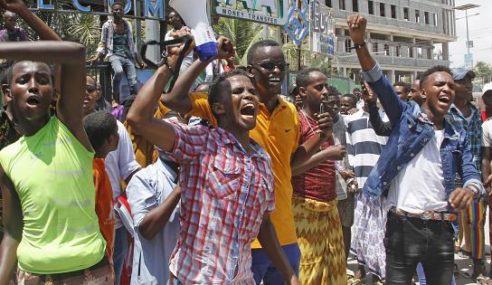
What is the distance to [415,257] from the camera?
11.1 feet

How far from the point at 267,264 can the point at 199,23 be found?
1.44 meters

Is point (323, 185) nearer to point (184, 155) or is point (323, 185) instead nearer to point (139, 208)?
point (139, 208)

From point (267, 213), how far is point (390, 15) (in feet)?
164

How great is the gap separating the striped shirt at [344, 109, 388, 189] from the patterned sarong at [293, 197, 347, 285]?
1643 millimetres

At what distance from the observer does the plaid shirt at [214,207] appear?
7.35ft

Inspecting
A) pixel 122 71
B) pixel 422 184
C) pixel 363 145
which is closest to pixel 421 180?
pixel 422 184

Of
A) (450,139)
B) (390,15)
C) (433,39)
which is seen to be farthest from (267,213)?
(433,39)

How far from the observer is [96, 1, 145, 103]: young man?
26.6 ft

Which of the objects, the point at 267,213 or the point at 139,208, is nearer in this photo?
the point at 267,213

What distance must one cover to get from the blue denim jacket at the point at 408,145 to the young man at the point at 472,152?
1631mm

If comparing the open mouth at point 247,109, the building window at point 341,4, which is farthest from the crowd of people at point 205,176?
the building window at point 341,4

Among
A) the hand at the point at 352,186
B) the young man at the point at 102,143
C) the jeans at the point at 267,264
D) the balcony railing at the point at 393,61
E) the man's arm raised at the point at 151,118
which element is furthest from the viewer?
the balcony railing at the point at 393,61

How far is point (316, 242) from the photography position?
405cm

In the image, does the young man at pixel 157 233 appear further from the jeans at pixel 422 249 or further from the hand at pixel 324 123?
the jeans at pixel 422 249
